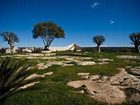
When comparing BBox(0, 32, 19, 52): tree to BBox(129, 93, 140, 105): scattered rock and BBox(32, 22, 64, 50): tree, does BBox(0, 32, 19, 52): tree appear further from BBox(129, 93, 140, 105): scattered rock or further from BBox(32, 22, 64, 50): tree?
BBox(129, 93, 140, 105): scattered rock

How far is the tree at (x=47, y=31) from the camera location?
326 ft

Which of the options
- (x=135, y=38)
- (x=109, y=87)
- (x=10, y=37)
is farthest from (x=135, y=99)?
(x=10, y=37)

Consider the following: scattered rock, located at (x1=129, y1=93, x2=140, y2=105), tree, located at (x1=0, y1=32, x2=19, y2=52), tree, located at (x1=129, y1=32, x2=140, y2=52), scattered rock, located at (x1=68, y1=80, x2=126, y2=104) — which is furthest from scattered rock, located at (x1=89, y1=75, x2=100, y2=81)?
tree, located at (x1=0, y1=32, x2=19, y2=52)

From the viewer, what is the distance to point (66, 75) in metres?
20.0

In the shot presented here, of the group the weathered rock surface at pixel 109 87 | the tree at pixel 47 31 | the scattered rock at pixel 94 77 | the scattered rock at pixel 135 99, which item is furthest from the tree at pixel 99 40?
the scattered rock at pixel 135 99

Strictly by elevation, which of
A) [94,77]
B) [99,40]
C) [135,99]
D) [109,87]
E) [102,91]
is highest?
[99,40]

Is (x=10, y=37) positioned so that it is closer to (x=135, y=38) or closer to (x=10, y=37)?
(x=10, y=37)

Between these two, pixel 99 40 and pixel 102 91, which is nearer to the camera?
pixel 102 91

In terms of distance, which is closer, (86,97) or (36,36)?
(86,97)

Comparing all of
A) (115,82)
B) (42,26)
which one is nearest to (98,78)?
(115,82)

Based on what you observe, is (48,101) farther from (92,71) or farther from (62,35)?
(62,35)

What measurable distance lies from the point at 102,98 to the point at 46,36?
89.0m

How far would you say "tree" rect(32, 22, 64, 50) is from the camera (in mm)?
99312

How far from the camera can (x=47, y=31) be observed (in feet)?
329
